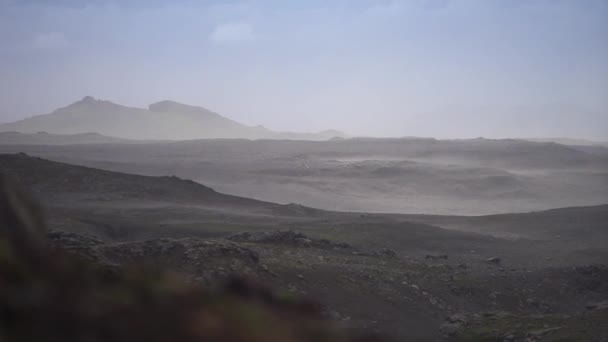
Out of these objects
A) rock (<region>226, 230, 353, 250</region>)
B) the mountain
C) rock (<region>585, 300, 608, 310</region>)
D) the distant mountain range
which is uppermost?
the distant mountain range

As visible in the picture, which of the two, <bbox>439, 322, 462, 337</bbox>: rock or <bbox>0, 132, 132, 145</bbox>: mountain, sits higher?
<bbox>0, 132, 132, 145</bbox>: mountain

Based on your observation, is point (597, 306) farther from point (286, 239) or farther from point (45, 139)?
point (45, 139)

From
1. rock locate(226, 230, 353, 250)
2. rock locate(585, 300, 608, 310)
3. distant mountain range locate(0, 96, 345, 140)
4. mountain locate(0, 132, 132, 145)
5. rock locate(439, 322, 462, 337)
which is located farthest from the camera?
distant mountain range locate(0, 96, 345, 140)

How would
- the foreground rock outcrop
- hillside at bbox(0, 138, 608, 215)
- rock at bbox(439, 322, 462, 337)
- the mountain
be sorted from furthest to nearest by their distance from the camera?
the mountain, hillside at bbox(0, 138, 608, 215), rock at bbox(439, 322, 462, 337), the foreground rock outcrop

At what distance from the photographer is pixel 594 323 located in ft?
39.0

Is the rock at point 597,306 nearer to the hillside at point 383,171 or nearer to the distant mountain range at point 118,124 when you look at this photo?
the hillside at point 383,171

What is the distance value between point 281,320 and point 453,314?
41.4ft

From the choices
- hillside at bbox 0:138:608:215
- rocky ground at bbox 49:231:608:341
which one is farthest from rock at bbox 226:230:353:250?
hillside at bbox 0:138:608:215

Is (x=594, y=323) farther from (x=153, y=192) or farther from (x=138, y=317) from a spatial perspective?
(x=153, y=192)

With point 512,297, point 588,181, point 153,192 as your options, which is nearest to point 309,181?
point 153,192

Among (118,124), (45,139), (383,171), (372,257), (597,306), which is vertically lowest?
(597,306)

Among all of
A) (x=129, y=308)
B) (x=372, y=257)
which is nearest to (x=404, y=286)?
(x=372, y=257)

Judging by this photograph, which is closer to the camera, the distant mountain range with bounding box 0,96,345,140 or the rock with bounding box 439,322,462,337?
the rock with bounding box 439,322,462,337

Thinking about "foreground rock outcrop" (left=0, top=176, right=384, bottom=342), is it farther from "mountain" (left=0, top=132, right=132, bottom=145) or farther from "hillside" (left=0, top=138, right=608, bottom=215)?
"mountain" (left=0, top=132, right=132, bottom=145)
